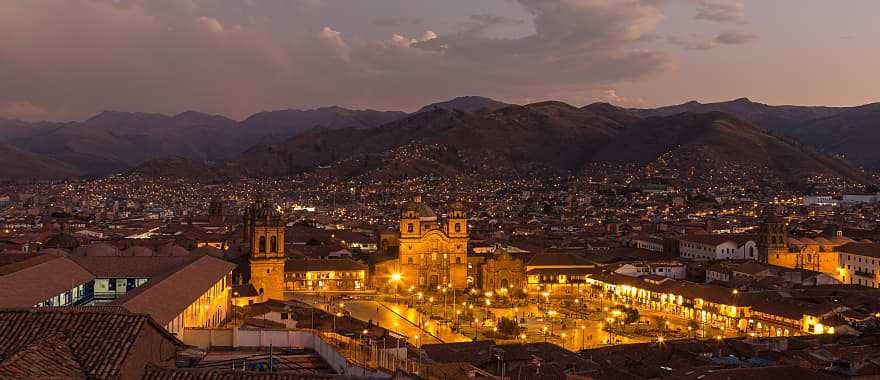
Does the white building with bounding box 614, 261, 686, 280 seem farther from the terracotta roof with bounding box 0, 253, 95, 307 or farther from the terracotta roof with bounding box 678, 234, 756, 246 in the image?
the terracotta roof with bounding box 0, 253, 95, 307

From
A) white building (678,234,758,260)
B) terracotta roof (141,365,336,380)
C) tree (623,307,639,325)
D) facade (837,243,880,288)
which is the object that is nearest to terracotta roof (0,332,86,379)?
terracotta roof (141,365,336,380)

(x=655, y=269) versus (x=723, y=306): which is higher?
(x=655, y=269)

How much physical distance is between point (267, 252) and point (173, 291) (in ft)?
71.3

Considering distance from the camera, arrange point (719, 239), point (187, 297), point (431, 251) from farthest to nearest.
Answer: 1. point (719, 239)
2. point (431, 251)
3. point (187, 297)

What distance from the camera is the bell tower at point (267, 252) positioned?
46.2m

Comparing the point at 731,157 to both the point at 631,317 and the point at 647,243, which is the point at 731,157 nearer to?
the point at 647,243

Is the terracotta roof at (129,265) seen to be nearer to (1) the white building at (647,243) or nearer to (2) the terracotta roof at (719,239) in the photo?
(2) the terracotta roof at (719,239)

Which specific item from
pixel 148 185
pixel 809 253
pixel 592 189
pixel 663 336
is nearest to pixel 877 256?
pixel 809 253

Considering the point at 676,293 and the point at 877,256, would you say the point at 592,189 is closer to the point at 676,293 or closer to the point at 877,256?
the point at 877,256

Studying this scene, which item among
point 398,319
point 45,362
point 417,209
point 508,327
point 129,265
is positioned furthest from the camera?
point 417,209

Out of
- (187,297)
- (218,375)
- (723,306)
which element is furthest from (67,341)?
(723,306)

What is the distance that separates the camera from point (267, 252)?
4644 cm

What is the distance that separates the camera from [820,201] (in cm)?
12900

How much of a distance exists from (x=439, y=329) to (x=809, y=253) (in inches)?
1240
